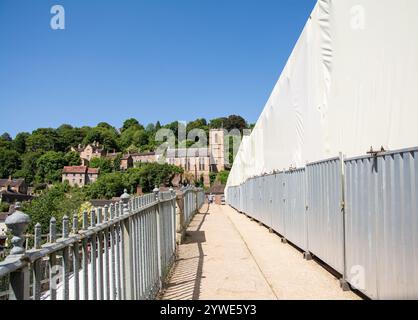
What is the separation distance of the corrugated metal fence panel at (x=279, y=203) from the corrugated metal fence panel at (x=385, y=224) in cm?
562

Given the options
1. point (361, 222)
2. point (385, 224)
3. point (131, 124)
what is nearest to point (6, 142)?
point (131, 124)

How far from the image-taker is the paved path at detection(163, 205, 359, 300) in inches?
225

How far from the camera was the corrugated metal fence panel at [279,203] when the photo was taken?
11328 millimetres

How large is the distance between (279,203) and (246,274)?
530 centimetres

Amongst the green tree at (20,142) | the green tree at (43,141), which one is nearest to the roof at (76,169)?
the green tree at (43,141)

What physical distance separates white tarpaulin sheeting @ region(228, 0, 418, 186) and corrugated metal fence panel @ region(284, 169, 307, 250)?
498mm

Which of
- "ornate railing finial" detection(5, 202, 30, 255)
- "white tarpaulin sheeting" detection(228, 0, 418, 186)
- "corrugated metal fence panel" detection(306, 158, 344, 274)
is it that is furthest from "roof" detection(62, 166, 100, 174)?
"ornate railing finial" detection(5, 202, 30, 255)

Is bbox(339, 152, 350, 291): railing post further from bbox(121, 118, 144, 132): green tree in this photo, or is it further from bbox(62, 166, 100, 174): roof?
bbox(121, 118, 144, 132): green tree

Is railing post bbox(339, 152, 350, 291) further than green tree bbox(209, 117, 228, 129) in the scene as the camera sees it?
No

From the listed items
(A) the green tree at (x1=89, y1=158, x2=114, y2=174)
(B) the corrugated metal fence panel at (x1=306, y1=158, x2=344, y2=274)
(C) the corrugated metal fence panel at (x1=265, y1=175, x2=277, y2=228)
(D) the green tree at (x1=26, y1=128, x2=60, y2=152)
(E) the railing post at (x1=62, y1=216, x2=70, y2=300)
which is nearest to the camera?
(E) the railing post at (x1=62, y1=216, x2=70, y2=300)

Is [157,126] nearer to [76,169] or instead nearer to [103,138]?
[103,138]

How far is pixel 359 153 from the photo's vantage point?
233 inches

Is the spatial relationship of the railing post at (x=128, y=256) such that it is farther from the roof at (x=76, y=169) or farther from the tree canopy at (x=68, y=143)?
the roof at (x=76, y=169)

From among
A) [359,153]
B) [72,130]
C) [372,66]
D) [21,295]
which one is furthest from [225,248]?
[72,130]
